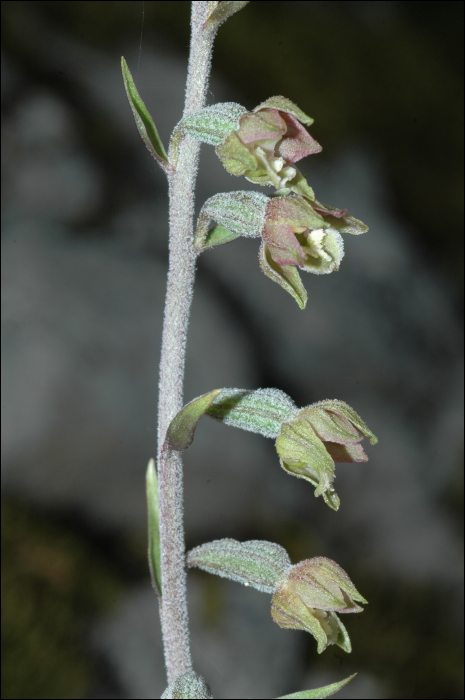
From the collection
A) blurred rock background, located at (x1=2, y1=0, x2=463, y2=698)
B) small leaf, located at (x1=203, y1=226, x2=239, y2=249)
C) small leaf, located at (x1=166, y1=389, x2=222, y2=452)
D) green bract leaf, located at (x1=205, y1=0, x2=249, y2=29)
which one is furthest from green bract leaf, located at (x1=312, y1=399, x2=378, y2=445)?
blurred rock background, located at (x1=2, y1=0, x2=463, y2=698)

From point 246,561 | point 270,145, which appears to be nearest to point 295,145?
point 270,145

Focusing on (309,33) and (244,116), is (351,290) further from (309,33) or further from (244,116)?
(244,116)

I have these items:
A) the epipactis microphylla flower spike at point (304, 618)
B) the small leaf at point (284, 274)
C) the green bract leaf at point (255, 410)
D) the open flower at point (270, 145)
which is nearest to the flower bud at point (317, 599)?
the epipactis microphylla flower spike at point (304, 618)

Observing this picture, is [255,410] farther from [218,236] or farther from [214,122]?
[214,122]

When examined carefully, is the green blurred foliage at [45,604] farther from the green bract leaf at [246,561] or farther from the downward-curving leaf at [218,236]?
the downward-curving leaf at [218,236]

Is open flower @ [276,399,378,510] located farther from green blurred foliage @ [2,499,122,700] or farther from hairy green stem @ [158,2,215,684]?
green blurred foliage @ [2,499,122,700]

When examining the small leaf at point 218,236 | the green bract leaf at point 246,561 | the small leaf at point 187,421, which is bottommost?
the green bract leaf at point 246,561
